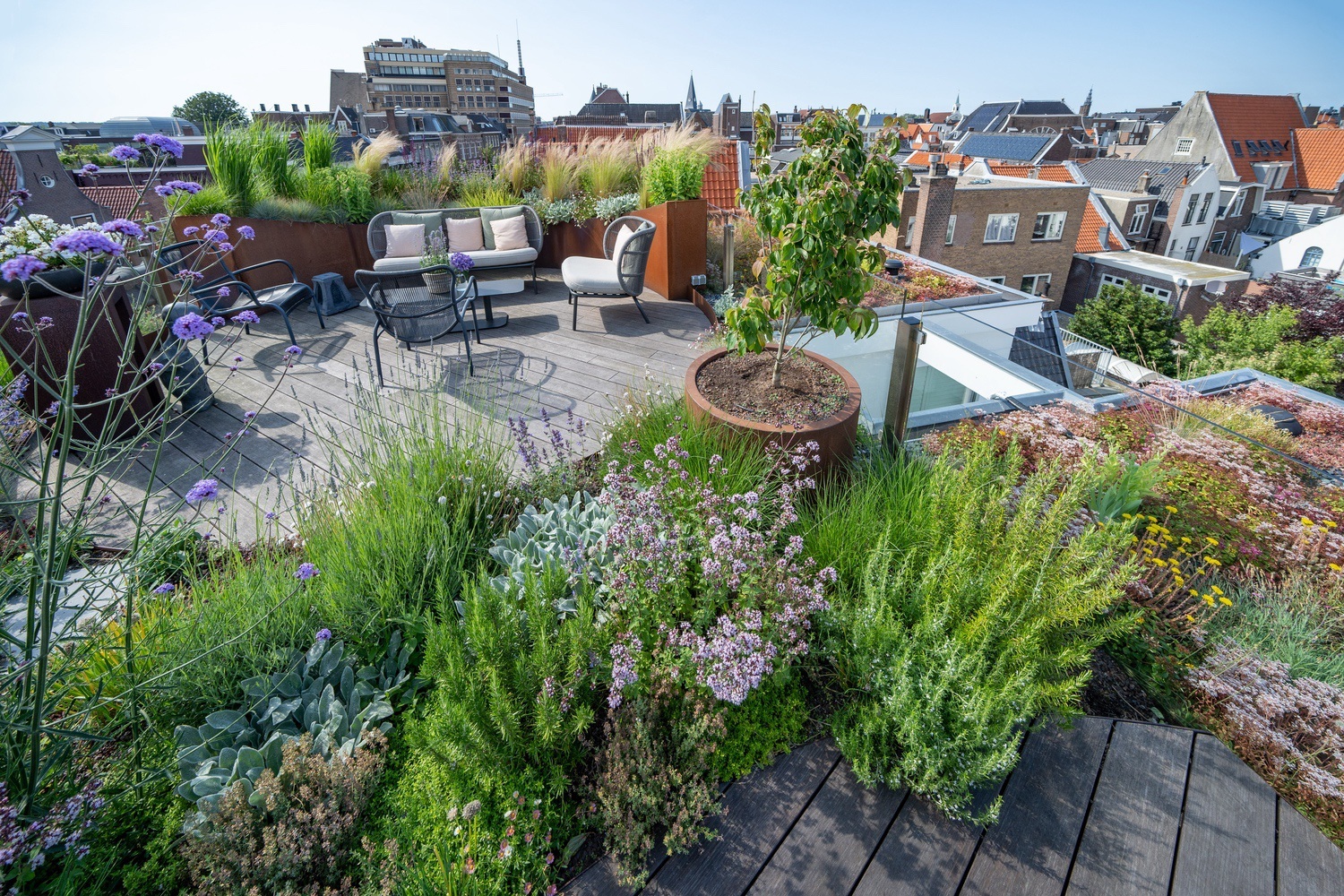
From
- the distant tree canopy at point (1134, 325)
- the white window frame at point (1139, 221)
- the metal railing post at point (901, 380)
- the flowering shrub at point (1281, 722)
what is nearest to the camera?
the flowering shrub at point (1281, 722)

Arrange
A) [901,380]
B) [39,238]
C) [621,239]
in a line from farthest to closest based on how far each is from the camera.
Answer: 1. [621,239]
2. [901,380]
3. [39,238]

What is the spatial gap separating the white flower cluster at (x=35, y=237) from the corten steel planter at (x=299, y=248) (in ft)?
9.11

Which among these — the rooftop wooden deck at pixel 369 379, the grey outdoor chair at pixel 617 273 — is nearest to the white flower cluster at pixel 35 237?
the rooftop wooden deck at pixel 369 379

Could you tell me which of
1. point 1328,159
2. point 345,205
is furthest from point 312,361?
point 1328,159

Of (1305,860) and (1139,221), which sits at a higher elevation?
(1139,221)

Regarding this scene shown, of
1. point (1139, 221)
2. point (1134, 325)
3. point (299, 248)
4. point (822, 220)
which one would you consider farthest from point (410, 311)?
point (1139, 221)

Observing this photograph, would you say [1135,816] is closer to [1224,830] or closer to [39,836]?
[1224,830]

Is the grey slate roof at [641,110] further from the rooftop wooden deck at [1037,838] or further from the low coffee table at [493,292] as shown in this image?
the rooftop wooden deck at [1037,838]

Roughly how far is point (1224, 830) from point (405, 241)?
6616mm

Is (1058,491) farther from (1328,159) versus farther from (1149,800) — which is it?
(1328,159)

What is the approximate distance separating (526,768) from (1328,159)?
161ft

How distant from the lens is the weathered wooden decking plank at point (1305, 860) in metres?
1.56

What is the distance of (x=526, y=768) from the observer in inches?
66.3

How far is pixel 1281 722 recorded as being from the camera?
1.94 metres
